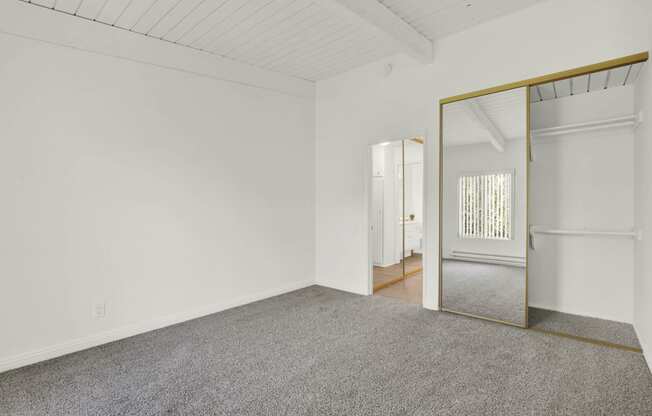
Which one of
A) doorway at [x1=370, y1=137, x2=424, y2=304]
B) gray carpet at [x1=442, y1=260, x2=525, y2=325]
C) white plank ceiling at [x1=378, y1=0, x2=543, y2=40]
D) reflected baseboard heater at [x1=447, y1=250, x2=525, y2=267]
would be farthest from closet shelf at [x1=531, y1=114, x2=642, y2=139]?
doorway at [x1=370, y1=137, x2=424, y2=304]

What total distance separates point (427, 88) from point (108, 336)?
3740 millimetres

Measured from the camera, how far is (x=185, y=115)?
3.45 m

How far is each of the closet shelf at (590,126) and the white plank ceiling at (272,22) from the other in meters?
1.13

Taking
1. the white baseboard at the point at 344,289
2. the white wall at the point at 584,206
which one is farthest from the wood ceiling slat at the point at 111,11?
the white wall at the point at 584,206

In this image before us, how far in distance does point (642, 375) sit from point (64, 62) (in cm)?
467

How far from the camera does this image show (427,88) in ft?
11.8

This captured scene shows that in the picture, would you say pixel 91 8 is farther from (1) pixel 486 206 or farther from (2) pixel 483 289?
(2) pixel 483 289

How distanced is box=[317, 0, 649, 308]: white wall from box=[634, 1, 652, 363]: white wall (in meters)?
0.33

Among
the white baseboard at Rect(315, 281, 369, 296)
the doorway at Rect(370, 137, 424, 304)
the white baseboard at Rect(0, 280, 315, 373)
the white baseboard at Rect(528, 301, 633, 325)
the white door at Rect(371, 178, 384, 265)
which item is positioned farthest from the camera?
the white door at Rect(371, 178, 384, 265)

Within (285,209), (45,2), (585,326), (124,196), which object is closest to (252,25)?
(45,2)

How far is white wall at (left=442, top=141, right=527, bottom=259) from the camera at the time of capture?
316 cm

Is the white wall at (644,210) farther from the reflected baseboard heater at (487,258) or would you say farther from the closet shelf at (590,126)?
the reflected baseboard heater at (487,258)

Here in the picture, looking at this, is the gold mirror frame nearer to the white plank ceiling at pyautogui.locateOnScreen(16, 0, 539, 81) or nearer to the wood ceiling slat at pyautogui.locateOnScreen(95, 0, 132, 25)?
the white plank ceiling at pyautogui.locateOnScreen(16, 0, 539, 81)

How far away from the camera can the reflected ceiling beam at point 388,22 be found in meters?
2.69
